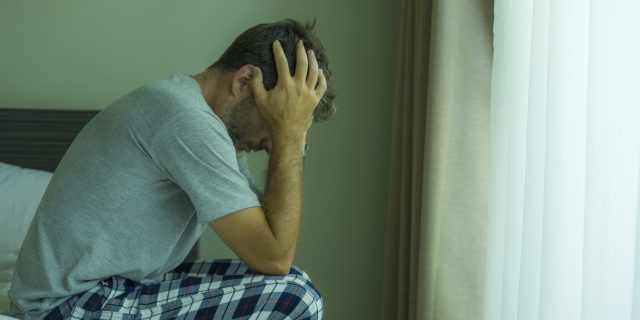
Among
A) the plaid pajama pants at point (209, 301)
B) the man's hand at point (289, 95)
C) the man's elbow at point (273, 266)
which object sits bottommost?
the plaid pajama pants at point (209, 301)

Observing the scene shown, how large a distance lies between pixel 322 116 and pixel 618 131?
2.11 ft

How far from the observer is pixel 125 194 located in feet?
5.03

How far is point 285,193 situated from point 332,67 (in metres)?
1.50

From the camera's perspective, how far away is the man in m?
1.46

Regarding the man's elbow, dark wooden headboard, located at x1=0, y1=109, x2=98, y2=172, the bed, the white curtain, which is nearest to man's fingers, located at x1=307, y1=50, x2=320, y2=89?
the man's elbow

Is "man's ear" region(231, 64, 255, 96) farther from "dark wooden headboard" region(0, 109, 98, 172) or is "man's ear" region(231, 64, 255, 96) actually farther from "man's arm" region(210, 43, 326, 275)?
"dark wooden headboard" region(0, 109, 98, 172)

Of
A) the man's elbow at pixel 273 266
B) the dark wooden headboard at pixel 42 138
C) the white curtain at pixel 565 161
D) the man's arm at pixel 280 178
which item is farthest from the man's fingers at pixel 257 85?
the dark wooden headboard at pixel 42 138

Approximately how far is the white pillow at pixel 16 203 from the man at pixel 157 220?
0.93 m

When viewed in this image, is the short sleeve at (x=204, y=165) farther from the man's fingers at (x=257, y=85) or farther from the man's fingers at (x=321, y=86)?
the man's fingers at (x=321, y=86)

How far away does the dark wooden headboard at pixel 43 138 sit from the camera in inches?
113

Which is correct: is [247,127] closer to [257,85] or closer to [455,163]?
[257,85]

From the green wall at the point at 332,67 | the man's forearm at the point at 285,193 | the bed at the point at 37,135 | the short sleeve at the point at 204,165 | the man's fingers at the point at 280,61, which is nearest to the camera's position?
the short sleeve at the point at 204,165

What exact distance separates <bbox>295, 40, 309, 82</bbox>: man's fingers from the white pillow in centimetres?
122

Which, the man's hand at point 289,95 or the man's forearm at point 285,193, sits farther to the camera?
the man's hand at point 289,95
